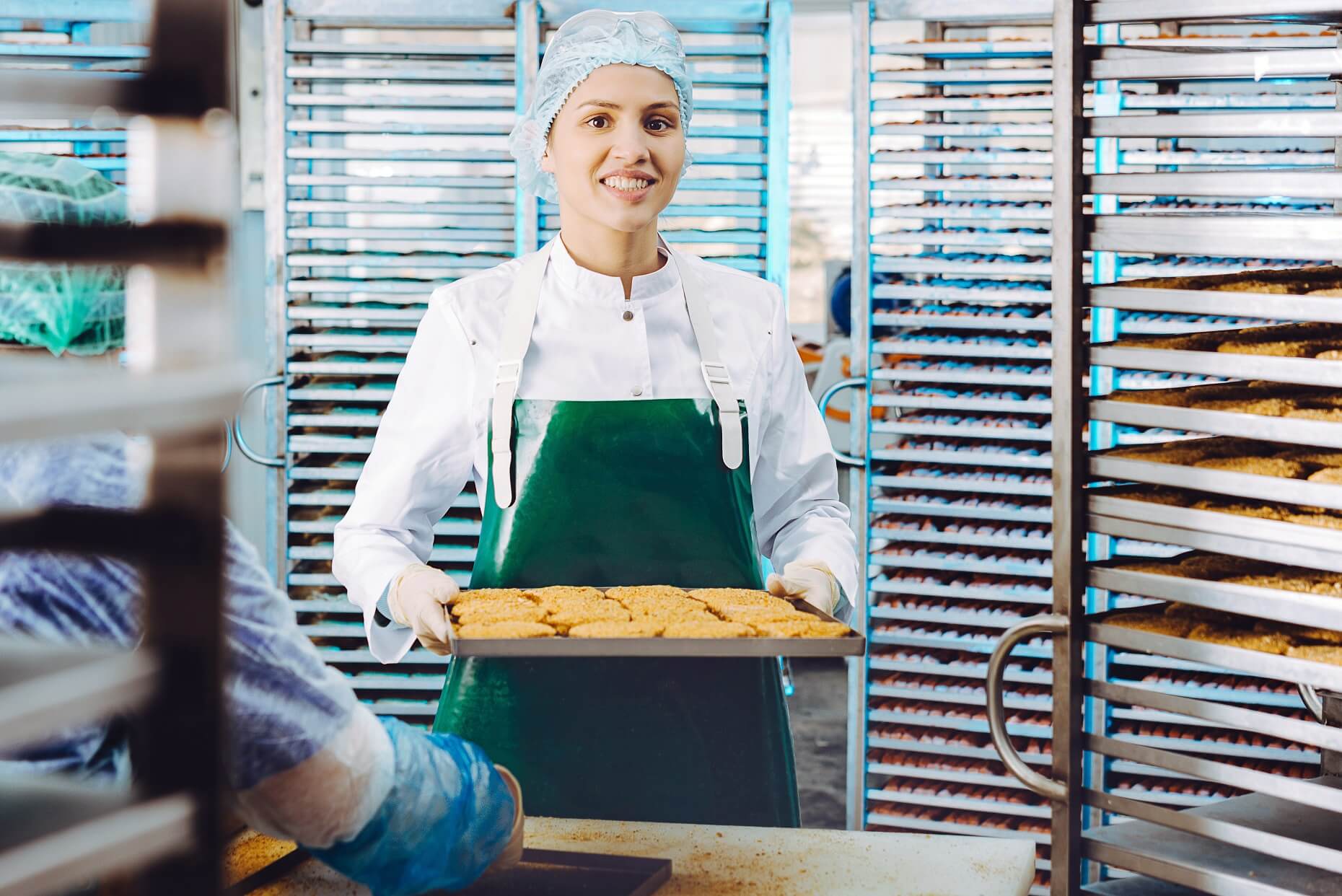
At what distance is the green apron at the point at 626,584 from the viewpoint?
2.40m

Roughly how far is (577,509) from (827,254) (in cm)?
628

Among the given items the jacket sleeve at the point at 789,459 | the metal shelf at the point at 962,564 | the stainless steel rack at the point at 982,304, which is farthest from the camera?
the metal shelf at the point at 962,564

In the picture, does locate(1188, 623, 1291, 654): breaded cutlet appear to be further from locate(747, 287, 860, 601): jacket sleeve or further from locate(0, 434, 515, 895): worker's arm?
locate(747, 287, 860, 601): jacket sleeve

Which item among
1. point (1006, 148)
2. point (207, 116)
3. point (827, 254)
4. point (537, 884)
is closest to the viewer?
point (207, 116)

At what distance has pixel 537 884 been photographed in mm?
1654

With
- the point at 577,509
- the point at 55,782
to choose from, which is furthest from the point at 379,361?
the point at 55,782

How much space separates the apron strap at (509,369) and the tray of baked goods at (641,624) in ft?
0.69

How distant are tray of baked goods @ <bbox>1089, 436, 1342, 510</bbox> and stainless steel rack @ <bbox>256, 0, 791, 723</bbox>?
2.32 meters

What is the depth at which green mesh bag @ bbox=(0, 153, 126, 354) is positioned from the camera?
3.35ft

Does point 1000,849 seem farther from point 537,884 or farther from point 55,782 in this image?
point 55,782

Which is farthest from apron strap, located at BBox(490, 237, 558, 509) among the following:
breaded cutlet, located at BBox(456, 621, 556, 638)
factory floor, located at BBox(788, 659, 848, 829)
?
factory floor, located at BBox(788, 659, 848, 829)

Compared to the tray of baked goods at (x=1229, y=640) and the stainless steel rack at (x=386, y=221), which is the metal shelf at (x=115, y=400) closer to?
Answer: the tray of baked goods at (x=1229, y=640)

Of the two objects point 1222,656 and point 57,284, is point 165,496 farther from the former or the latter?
point 1222,656

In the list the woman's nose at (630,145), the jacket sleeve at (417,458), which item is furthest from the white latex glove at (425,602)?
the woman's nose at (630,145)
